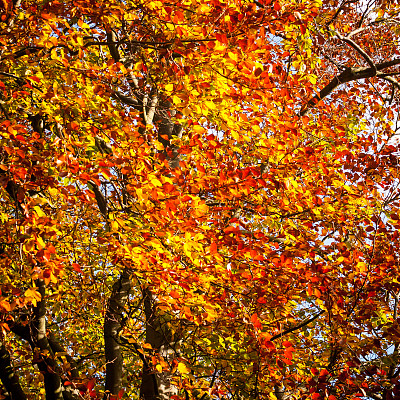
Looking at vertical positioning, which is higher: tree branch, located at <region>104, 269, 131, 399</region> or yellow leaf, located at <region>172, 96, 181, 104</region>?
yellow leaf, located at <region>172, 96, 181, 104</region>

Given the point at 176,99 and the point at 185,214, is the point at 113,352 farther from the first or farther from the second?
the point at 176,99

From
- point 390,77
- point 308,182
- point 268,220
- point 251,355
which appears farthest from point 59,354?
point 390,77

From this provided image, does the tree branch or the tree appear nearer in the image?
the tree

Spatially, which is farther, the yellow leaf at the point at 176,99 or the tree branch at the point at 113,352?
the tree branch at the point at 113,352

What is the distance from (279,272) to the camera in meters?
5.18

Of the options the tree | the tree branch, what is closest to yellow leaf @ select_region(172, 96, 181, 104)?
the tree

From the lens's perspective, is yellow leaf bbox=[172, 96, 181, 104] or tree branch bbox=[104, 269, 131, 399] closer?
yellow leaf bbox=[172, 96, 181, 104]

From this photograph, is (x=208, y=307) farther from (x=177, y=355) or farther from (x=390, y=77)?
(x=390, y=77)

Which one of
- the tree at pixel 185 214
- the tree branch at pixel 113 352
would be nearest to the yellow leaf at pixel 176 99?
the tree at pixel 185 214

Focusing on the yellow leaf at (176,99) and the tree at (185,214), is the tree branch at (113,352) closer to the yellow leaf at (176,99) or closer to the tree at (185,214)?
the tree at (185,214)

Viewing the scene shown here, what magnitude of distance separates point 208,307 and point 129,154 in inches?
84.1

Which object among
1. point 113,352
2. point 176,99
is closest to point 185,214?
point 176,99

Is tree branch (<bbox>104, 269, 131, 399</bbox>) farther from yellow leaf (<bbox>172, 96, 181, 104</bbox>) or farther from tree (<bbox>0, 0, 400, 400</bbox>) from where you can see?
yellow leaf (<bbox>172, 96, 181, 104</bbox>)

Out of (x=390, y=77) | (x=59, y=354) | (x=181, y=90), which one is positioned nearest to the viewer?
(x=181, y=90)
